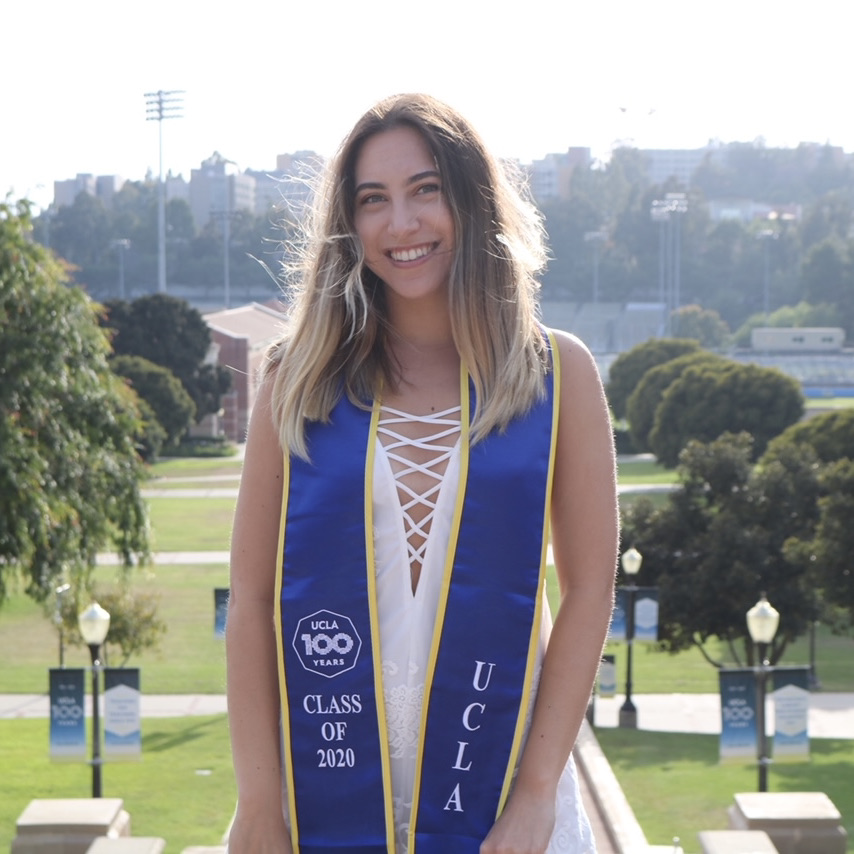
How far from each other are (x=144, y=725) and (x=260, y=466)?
1624 cm

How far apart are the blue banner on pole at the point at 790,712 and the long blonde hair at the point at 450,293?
11.2 metres

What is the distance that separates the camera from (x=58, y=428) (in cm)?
1564

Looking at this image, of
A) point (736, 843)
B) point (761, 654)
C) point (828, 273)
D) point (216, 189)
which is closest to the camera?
point (736, 843)

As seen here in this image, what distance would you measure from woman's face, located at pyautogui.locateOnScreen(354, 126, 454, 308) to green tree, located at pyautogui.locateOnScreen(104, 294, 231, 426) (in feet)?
185

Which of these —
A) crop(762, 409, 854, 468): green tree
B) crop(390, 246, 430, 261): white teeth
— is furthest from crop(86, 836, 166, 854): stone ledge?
crop(762, 409, 854, 468): green tree

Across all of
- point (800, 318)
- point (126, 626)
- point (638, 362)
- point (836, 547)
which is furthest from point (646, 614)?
point (800, 318)

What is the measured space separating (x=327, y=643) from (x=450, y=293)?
0.56 meters

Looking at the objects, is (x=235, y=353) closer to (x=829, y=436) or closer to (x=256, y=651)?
(x=829, y=436)

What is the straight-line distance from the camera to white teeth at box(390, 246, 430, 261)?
2.33m

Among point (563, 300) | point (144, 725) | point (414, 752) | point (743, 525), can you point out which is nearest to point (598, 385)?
point (414, 752)

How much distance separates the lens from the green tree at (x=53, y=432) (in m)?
14.5

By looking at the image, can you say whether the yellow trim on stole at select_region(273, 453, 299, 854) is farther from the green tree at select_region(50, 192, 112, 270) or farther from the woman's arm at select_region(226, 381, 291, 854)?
the green tree at select_region(50, 192, 112, 270)

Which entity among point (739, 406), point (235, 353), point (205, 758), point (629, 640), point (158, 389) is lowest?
point (205, 758)

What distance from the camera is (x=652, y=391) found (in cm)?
5094
